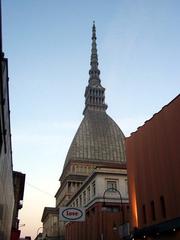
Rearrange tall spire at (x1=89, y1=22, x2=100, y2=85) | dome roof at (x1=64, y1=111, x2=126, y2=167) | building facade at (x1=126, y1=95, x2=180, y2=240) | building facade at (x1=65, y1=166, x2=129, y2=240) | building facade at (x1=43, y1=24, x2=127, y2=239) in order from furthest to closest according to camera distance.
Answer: tall spire at (x1=89, y1=22, x2=100, y2=85) < dome roof at (x1=64, y1=111, x2=126, y2=167) < building facade at (x1=43, y1=24, x2=127, y2=239) < building facade at (x1=65, y1=166, x2=129, y2=240) < building facade at (x1=126, y1=95, x2=180, y2=240)

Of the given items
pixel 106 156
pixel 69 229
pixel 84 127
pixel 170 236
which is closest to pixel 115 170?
pixel 69 229

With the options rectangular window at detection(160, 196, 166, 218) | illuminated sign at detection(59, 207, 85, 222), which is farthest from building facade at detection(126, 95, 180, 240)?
illuminated sign at detection(59, 207, 85, 222)

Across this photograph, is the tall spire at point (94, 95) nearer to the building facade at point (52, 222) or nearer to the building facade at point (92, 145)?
the building facade at point (92, 145)

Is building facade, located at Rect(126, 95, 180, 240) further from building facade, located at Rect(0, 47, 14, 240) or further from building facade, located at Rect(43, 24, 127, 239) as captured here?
building facade, located at Rect(43, 24, 127, 239)

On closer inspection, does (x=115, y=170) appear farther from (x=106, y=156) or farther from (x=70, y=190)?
(x=106, y=156)

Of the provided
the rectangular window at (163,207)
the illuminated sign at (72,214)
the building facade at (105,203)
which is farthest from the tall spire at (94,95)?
the rectangular window at (163,207)

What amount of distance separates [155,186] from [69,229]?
60753 mm

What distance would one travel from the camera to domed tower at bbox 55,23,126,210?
130375mm

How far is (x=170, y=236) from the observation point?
3288 centimetres

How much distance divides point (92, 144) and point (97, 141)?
170 inches

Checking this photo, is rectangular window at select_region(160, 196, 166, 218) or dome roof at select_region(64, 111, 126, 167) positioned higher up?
dome roof at select_region(64, 111, 126, 167)

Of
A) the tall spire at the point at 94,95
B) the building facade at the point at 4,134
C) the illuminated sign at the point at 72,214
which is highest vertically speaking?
the tall spire at the point at 94,95

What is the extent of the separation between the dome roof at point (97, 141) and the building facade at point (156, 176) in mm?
98787

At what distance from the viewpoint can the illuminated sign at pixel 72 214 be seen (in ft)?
122
